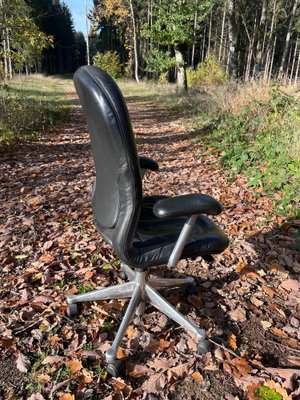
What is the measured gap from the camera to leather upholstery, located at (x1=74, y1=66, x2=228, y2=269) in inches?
57.3

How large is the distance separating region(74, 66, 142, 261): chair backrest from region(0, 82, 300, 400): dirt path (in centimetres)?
74

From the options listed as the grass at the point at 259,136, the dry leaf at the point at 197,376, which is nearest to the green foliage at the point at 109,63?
the grass at the point at 259,136

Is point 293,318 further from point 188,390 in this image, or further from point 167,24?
point 167,24

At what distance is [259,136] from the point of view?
5.46 meters

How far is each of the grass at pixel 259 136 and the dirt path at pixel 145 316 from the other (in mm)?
328

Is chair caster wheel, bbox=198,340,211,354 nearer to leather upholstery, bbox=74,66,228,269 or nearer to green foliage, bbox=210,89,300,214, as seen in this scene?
leather upholstery, bbox=74,66,228,269

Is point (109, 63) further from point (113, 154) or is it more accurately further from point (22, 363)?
point (22, 363)

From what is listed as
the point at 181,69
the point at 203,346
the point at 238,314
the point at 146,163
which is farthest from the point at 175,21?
the point at 203,346

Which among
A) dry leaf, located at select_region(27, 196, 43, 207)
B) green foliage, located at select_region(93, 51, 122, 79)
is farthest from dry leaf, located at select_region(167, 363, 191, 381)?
green foliage, located at select_region(93, 51, 122, 79)

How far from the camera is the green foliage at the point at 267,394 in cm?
168

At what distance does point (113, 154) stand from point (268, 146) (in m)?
3.97

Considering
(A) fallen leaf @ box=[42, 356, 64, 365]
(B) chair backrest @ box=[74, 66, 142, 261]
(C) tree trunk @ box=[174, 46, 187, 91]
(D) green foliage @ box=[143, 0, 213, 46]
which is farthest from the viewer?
(C) tree trunk @ box=[174, 46, 187, 91]

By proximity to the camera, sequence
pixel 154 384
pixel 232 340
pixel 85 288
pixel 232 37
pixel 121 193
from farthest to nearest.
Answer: pixel 232 37 < pixel 85 288 < pixel 232 340 < pixel 154 384 < pixel 121 193

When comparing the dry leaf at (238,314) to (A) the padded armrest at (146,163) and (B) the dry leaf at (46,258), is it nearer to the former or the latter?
(A) the padded armrest at (146,163)
